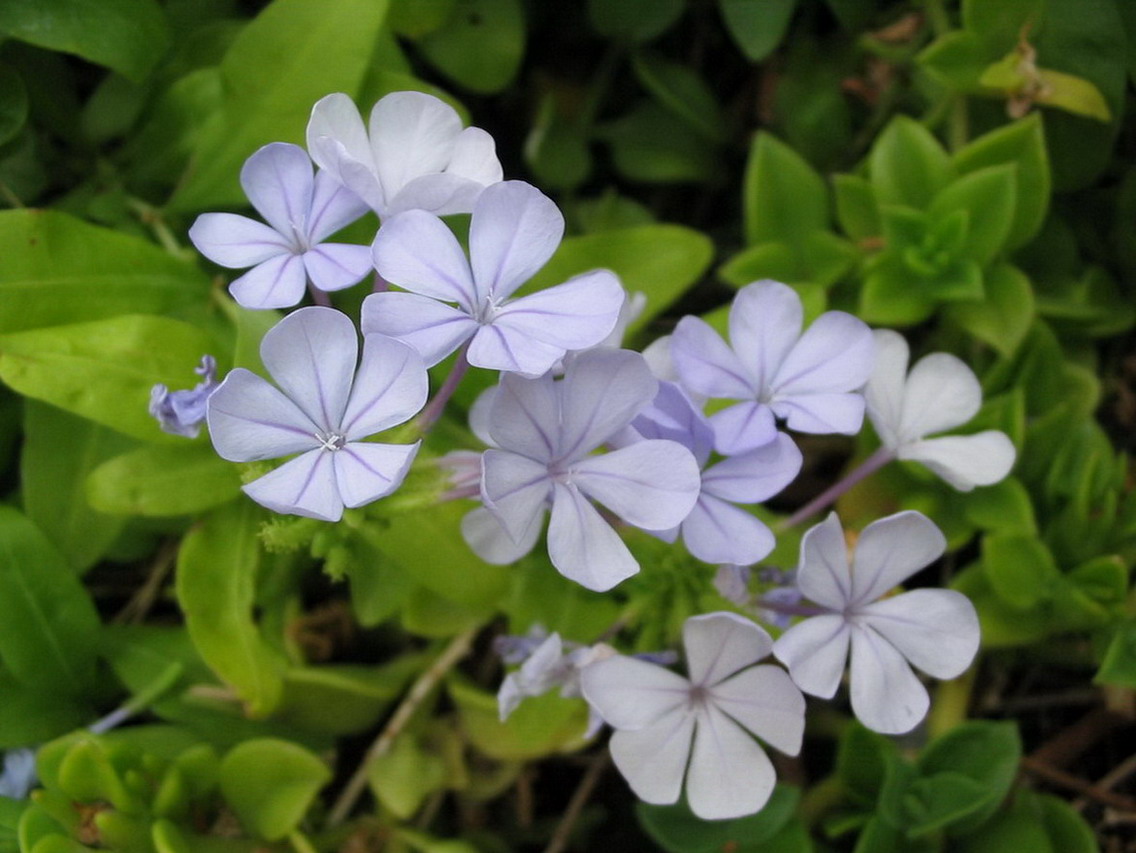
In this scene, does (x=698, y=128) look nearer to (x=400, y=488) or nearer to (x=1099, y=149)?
(x=1099, y=149)

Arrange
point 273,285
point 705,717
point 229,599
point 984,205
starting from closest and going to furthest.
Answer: point 273,285, point 705,717, point 229,599, point 984,205

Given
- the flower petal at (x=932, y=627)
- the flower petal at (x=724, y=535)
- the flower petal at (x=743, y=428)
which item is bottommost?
the flower petal at (x=932, y=627)

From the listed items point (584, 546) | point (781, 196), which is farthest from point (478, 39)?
point (584, 546)

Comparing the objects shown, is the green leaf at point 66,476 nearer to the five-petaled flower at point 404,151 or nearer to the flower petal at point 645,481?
the five-petaled flower at point 404,151

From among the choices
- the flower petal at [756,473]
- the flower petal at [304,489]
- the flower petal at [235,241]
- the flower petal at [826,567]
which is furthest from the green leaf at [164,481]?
the flower petal at [826,567]

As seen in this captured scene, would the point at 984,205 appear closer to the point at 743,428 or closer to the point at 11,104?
the point at 743,428

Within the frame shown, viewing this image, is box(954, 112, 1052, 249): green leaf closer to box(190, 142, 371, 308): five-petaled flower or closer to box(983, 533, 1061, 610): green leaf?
box(983, 533, 1061, 610): green leaf

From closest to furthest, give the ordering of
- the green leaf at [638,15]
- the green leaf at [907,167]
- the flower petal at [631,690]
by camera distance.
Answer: the flower petal at [631,690] < the green leaf at [907,167] < the green leaf at [638,15]
